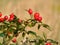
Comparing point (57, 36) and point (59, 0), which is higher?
point (59, 0)

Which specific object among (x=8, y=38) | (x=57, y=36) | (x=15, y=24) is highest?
(x=15, y=24)

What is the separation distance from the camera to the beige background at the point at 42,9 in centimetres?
226

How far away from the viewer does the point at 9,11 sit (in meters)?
2.27

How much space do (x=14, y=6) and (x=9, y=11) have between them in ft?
0.28

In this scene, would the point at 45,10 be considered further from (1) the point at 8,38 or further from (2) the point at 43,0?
(1) the point at 8,38

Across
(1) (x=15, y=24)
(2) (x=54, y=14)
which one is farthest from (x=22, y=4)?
(1) (x=15, y=24)

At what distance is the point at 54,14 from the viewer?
7.49ft

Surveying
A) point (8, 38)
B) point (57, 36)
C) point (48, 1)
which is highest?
point (48, 1)

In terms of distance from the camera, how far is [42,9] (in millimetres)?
2283

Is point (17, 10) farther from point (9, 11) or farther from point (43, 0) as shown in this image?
point (43, 0)

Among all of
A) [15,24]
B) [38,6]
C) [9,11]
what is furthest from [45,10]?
[15,24]

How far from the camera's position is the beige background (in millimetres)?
2262

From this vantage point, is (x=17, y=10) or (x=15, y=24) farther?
(x=17, y=10)

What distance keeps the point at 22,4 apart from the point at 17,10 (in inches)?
3.7
